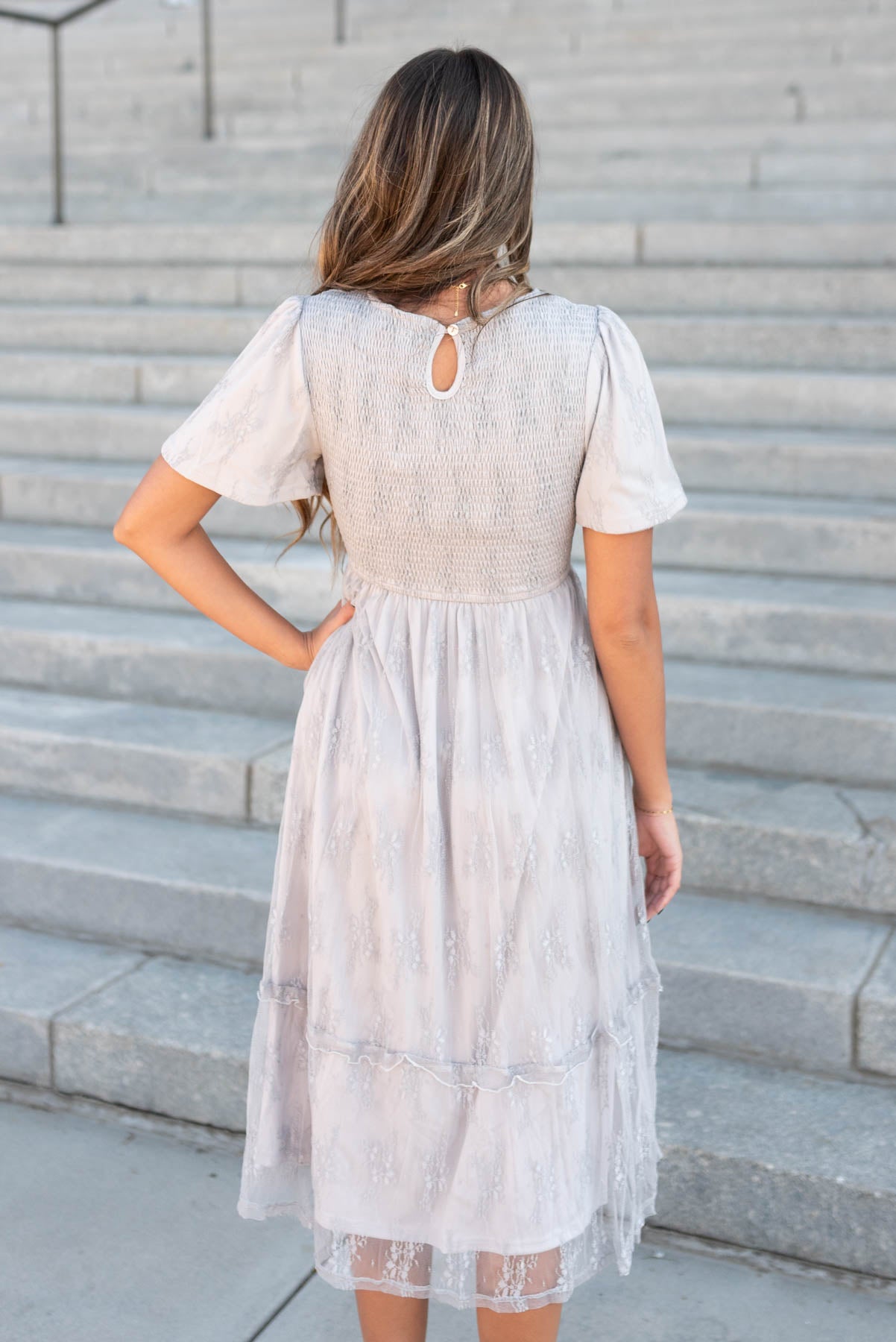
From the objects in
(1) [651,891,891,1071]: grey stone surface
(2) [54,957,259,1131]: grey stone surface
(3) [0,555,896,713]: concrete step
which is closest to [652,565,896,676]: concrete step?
(3) [0,555,896,713]: concrete step

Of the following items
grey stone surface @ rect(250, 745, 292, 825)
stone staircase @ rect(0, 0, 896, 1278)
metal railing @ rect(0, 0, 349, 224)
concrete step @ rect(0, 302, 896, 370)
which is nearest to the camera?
stone staircase @ rect(0, 0, 896, 1278)

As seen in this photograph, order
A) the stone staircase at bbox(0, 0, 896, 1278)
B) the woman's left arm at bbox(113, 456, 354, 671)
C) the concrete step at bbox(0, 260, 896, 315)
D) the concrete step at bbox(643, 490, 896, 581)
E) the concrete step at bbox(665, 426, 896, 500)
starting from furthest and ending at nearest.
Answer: the concrete step at bbox(0, 260, 896, 315) < the concrete step at bbox(665, 426, 896, 500) < the concrete step at bbox(643, 490, 896, 581) < the stone staircase at bbox(0, 0, 896, 1278) < the woman's left arm at bbox(113, 456, 354, 671)

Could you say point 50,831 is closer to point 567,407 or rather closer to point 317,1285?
point 317,1285

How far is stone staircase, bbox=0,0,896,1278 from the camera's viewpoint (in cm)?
270

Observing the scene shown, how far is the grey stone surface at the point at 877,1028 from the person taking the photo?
2592mm

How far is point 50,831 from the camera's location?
347 centimetres

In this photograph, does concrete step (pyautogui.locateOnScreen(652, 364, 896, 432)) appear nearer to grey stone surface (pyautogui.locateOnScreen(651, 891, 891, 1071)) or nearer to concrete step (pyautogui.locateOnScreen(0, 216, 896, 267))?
concrete step (pyautogui.locateOnScreen(0, 216, 896, 267))

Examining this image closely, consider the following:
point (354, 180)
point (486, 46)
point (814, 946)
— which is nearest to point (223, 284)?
point (486, 46)

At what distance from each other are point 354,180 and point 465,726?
638 millimetres

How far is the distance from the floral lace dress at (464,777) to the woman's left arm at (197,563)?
5 centimetres

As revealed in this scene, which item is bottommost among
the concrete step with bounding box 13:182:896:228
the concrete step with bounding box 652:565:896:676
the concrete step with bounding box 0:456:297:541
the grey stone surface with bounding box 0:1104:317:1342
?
the grey stone surface with bounding box 0:1104:317:1342

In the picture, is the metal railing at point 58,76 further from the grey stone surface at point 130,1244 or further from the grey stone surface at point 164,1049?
the grey stone surface at point 130,1244

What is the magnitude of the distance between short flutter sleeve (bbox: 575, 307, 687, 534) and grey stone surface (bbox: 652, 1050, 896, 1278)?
4.37 ft

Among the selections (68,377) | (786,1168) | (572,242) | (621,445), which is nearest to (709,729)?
(786,1168)
